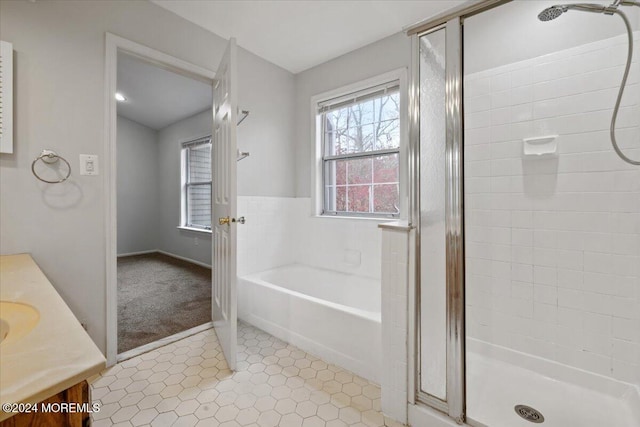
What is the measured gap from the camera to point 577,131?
1.58 meters

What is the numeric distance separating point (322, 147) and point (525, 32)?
173cm

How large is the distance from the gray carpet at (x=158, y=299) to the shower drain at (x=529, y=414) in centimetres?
223

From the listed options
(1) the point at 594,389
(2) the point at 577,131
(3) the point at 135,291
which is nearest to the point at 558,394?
(1) the point at 594,389

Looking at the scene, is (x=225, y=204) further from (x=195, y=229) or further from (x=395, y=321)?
(x=195, y=229)

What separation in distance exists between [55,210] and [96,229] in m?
0.22

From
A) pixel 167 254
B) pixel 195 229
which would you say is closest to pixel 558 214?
pixel 195 229

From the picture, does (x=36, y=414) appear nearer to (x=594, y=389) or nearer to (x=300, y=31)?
(x=594, y=389)

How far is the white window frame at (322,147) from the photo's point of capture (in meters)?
2.28

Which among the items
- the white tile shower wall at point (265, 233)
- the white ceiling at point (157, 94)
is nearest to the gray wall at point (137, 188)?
the white ceiling at point (157, 94)

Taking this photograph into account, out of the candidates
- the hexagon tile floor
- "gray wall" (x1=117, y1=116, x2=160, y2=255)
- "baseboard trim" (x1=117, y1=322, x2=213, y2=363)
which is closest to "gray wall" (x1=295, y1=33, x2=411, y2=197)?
"baseboard trim" (x1=117, y1=322, x2=213, y2=363)

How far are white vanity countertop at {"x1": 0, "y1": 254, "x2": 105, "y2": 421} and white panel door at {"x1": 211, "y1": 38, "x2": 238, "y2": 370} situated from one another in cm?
102

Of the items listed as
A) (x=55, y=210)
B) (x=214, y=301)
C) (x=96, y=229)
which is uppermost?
(x=55, y=210)

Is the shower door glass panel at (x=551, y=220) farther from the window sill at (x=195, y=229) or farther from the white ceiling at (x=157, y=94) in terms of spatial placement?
the window sill at (x=195, y=229)

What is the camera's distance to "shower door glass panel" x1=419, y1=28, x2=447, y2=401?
1234mm
